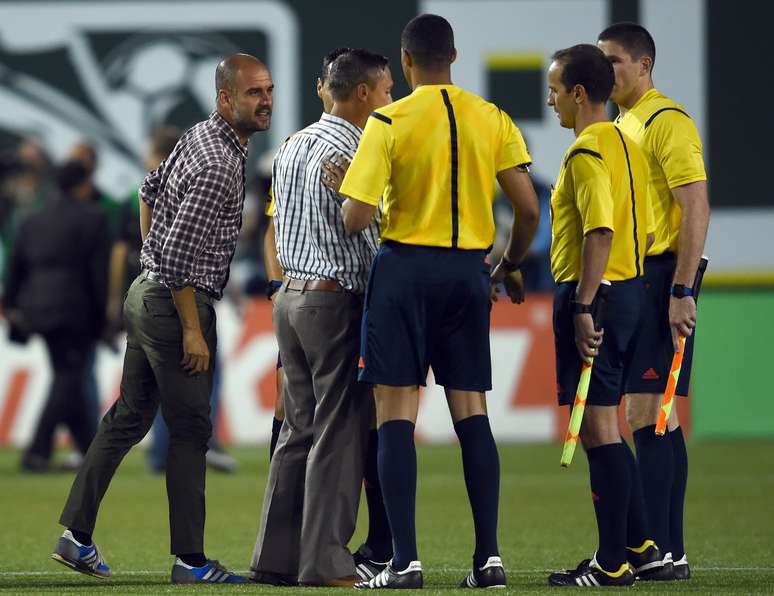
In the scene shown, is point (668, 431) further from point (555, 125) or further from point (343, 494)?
point (555, 125)

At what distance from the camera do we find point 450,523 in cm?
938

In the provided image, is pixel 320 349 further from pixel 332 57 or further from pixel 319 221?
pixel 332 57

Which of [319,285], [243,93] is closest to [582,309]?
[319,285]

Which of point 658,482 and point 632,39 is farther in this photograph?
point 632,39

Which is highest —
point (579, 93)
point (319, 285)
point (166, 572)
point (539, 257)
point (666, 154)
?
point (579, 93)

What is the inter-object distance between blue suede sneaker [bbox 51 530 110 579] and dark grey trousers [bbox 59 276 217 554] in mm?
68

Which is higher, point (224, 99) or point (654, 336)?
point (224, 99)

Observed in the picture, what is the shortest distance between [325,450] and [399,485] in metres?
0.44

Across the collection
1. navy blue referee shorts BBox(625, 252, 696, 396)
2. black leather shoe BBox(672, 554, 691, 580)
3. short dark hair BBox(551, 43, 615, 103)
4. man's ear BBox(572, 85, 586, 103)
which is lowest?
black leather shoe BBox(672, 554, 691, 580)

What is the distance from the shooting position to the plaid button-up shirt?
6750mm

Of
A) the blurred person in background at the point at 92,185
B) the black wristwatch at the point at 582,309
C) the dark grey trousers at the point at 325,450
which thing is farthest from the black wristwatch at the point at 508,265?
the blurred person in background at the point at 92,185

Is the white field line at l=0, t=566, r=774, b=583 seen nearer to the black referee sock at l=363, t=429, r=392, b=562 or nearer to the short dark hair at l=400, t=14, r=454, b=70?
the black referee sock at l=363, t=429, r=392, b=562

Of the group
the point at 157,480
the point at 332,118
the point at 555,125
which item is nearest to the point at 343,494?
the point at 332,118

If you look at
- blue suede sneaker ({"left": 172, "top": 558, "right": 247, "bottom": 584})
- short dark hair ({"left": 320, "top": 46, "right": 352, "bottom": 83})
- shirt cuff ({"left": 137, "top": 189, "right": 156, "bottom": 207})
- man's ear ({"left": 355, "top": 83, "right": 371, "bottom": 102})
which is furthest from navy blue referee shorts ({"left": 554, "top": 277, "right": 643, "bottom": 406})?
shirt cuff ({"left": 137, "top": 189, "right": 156, "bottom": 207})
